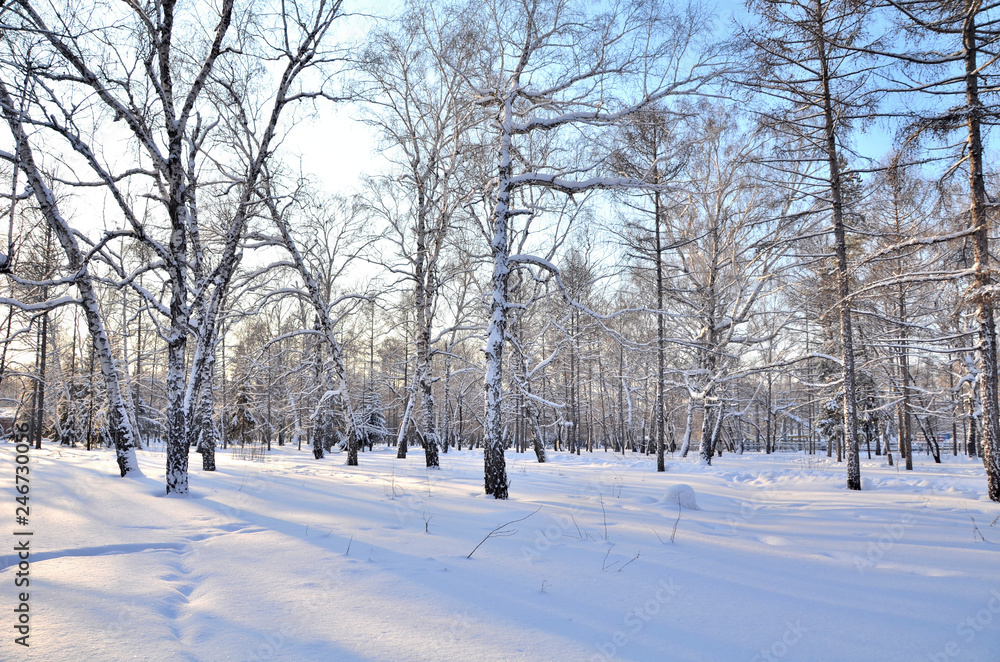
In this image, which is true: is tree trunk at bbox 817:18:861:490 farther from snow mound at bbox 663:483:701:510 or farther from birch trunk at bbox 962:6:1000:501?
snow mound at bbox 663:483:701:510

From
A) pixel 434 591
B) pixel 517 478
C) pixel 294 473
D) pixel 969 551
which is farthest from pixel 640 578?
pixel 294 473

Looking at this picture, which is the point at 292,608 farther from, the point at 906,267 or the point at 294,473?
the point at 906,267

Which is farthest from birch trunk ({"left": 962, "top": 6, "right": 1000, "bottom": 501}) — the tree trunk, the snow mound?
the snow mound

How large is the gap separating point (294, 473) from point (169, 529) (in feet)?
20.7

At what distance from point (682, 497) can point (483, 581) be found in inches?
191

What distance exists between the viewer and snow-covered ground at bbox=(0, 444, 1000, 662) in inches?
110

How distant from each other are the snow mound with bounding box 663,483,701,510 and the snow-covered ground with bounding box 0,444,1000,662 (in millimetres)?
311

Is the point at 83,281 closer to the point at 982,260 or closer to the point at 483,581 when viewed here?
the point at 483,581

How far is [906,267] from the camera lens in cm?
1415

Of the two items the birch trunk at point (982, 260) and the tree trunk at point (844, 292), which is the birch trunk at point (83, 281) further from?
the birch trunk at point (982, 260)

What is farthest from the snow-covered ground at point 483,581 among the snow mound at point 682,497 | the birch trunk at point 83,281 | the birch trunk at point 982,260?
the birch trunk at point 982,260

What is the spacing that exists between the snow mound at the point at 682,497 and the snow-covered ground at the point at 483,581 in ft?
1.02

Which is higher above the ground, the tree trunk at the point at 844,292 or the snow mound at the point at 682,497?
the tree trunk at the point at 844,292

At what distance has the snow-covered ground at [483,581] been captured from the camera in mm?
2789
